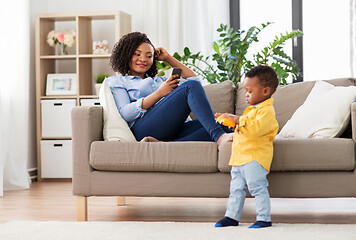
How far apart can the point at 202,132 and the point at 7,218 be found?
1.10 meters

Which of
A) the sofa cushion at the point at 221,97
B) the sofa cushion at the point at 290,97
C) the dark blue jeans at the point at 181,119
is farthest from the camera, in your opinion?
the sofa cushion at the point at 221,97

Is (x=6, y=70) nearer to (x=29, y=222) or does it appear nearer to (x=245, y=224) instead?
(x=29, y=222)

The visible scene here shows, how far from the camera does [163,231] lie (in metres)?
2.33

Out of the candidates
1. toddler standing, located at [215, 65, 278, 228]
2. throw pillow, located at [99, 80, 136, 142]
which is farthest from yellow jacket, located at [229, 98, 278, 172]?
throw pillow, located at [99, 80, 136, 142]

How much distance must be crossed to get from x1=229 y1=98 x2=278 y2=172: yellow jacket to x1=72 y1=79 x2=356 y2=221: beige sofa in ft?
0.39

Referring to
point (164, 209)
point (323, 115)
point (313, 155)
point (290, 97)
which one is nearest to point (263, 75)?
point (313, 155)

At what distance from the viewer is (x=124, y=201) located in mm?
3324

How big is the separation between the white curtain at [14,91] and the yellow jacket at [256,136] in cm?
226

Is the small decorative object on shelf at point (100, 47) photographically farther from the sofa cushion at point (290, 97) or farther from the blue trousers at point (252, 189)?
the blue trousers at point (252, 189)

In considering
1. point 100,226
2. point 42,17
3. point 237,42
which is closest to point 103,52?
point 42,17

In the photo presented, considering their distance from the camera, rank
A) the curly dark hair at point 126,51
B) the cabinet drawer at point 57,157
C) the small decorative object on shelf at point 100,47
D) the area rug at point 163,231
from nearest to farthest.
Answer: the area rug at point 163,231 → the curly dark hair at point 126,51 → the cabinet drawer at point 57,157 → the small decorative object on shelf at point 100,47

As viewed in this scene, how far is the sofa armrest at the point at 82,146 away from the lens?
8.79 ft

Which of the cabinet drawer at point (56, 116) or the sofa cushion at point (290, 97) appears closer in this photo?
the sofa cushion at point (290, 97)

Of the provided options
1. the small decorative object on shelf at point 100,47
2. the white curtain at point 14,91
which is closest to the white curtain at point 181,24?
the small decorative object on shelf at point 100,47
